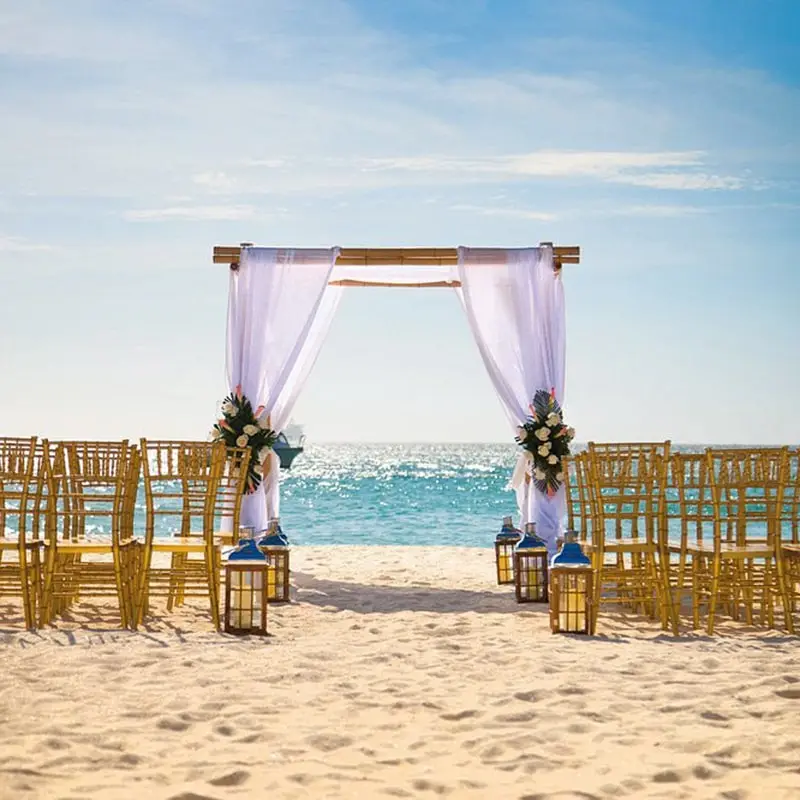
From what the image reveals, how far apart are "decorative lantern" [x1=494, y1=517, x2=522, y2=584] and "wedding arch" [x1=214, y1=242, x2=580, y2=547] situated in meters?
0.19

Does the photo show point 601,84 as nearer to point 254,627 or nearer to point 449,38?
point 449,38

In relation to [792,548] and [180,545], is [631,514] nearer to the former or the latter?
[792,548]

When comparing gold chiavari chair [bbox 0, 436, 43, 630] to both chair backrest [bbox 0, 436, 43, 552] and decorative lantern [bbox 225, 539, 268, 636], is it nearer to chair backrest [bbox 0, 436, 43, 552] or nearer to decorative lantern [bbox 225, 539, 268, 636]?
chair backrest [bbox 0, 436, 43, 552]

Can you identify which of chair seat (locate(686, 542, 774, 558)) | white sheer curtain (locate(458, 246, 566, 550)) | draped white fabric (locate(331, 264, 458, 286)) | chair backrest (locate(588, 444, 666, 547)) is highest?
draped white fabric (locate(331, 264, 458, 286))

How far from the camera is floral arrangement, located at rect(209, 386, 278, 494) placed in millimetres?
8641

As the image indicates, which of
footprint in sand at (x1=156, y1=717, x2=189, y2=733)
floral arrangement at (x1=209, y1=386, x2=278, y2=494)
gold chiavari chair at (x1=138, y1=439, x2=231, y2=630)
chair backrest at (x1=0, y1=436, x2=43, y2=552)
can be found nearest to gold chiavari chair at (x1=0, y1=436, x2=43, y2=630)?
chair backrest at (x1=0, y1=436, x2=43, y2=552)

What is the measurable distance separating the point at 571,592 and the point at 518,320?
3077mm

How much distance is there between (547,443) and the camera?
28.5ft

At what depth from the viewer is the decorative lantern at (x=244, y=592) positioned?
252 inches

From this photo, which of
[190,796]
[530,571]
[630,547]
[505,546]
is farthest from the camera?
[505,546]

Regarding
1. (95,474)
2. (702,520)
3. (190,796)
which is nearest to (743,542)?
(702,520)

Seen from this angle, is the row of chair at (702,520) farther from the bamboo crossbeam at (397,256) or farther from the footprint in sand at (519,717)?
the bamboo crossbeam at (397,256)

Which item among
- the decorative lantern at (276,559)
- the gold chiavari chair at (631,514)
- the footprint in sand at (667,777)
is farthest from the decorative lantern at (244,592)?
the footprint in sand at (667,777)

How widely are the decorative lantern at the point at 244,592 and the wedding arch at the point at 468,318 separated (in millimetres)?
2398
